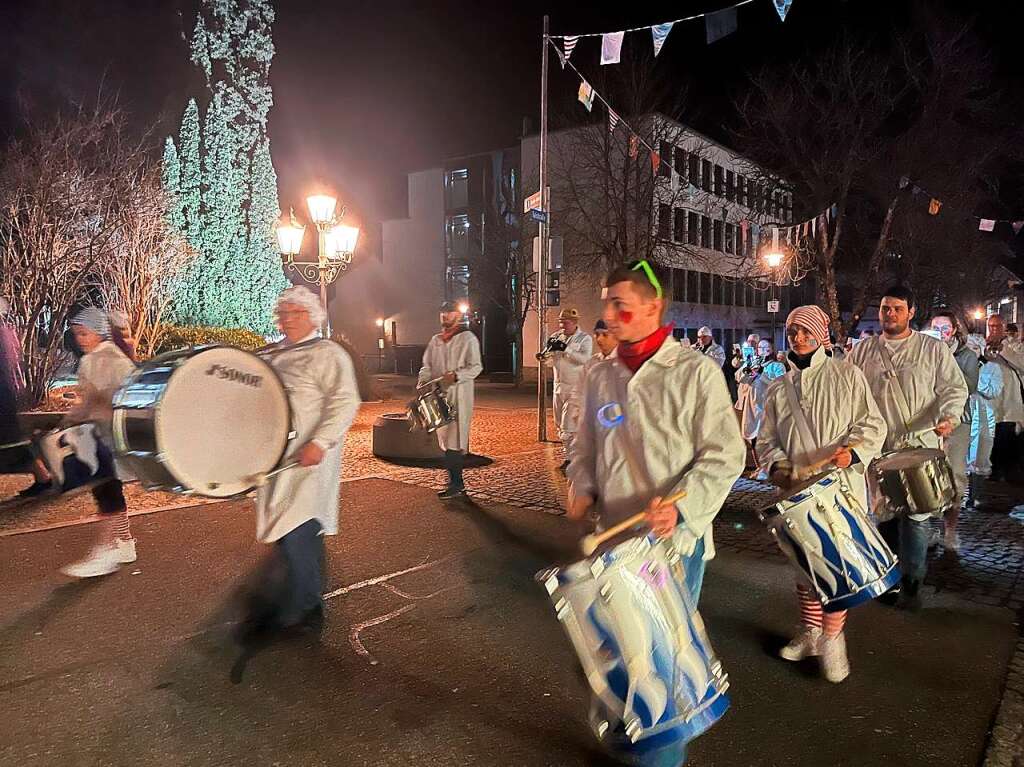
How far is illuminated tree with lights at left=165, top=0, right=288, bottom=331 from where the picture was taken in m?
22.3

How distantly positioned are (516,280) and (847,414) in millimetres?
29493

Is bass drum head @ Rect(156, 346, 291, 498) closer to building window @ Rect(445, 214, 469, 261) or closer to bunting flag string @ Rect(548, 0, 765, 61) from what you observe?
bunting flag string @ Rect(548, 0, 765, 61)

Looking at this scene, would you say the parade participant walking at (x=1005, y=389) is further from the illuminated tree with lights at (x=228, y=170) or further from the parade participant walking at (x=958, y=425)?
the illuminated tree with lights at (x=228, y=170)

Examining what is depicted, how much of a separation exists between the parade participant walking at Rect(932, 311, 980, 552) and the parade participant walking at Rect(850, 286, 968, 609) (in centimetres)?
135

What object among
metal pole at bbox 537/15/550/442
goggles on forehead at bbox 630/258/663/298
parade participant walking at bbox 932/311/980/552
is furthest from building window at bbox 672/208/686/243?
goggles on forehead at bbox 630/258/663/298

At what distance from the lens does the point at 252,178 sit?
23406mm

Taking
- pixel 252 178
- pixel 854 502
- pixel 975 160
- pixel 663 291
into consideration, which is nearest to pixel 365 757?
pixel 663 291

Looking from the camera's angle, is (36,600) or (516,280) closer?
(36,600)

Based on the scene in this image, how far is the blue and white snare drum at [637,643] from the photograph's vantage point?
2.18 m

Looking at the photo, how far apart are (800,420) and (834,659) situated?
46.6 inches

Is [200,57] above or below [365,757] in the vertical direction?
above

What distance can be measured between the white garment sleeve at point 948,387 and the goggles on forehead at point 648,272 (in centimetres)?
284

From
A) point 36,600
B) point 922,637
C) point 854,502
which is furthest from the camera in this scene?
point 36,600

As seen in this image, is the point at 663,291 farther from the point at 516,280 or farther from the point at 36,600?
the point at 516,280
